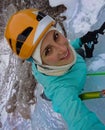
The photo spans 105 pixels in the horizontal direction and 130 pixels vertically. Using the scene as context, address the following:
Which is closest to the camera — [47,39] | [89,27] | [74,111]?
[74,111]

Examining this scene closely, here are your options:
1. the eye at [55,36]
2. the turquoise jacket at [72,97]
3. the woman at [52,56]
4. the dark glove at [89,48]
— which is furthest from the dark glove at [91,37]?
the eye at [55,36]

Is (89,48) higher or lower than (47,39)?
lower

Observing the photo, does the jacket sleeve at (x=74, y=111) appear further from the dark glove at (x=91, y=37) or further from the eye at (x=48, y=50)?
the dark glove at (x=91, y=37)

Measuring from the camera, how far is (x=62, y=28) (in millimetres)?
3361

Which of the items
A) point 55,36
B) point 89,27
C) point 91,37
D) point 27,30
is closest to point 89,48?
point 91,37

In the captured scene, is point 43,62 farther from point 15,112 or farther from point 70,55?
point 15,112

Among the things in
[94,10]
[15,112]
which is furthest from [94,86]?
[15,112]

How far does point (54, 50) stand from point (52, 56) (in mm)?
39

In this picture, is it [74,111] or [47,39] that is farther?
[47,39]

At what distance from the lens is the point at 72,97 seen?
2219 mm

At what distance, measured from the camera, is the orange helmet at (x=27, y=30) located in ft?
7.27

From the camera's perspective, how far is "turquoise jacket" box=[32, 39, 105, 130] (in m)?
2.09

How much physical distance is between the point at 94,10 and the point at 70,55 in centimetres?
98

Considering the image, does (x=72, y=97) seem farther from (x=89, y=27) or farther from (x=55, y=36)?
(x=89, y=27)
